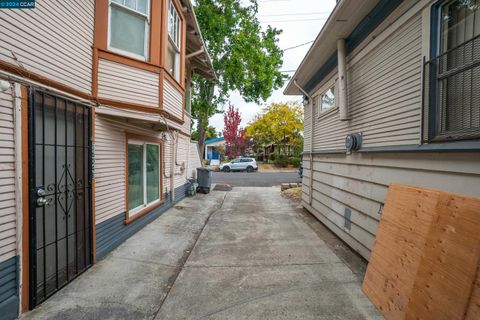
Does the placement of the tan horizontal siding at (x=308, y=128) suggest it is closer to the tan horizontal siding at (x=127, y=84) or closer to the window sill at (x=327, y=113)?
the window sill at (x=327, y=113)

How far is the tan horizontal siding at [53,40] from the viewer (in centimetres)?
→ 238

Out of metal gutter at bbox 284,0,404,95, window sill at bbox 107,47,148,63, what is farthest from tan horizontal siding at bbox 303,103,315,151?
window sill at bbox 107,47,148,63

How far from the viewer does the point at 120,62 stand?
13.0 ft

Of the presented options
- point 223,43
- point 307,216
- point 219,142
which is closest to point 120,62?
point 307,216

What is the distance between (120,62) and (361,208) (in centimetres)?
457

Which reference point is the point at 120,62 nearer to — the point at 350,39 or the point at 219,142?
the point at 350,39

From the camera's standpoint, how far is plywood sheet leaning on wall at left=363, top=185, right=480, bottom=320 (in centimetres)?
178

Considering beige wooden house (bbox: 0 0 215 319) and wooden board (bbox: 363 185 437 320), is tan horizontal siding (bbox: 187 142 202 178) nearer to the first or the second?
beige wooden house (bbox: 0 0 215 319)

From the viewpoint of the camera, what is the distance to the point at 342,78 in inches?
179

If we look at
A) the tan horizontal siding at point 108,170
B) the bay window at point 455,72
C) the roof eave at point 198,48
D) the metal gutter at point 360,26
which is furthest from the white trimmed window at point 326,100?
the tan horizontal siding at point 108,170

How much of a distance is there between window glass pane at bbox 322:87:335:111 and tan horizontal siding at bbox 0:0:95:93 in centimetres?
473

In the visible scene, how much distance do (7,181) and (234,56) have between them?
1250 centimetres

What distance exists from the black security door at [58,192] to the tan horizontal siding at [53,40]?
1.08ft

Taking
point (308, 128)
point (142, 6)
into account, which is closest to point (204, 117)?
point (308, 128)
